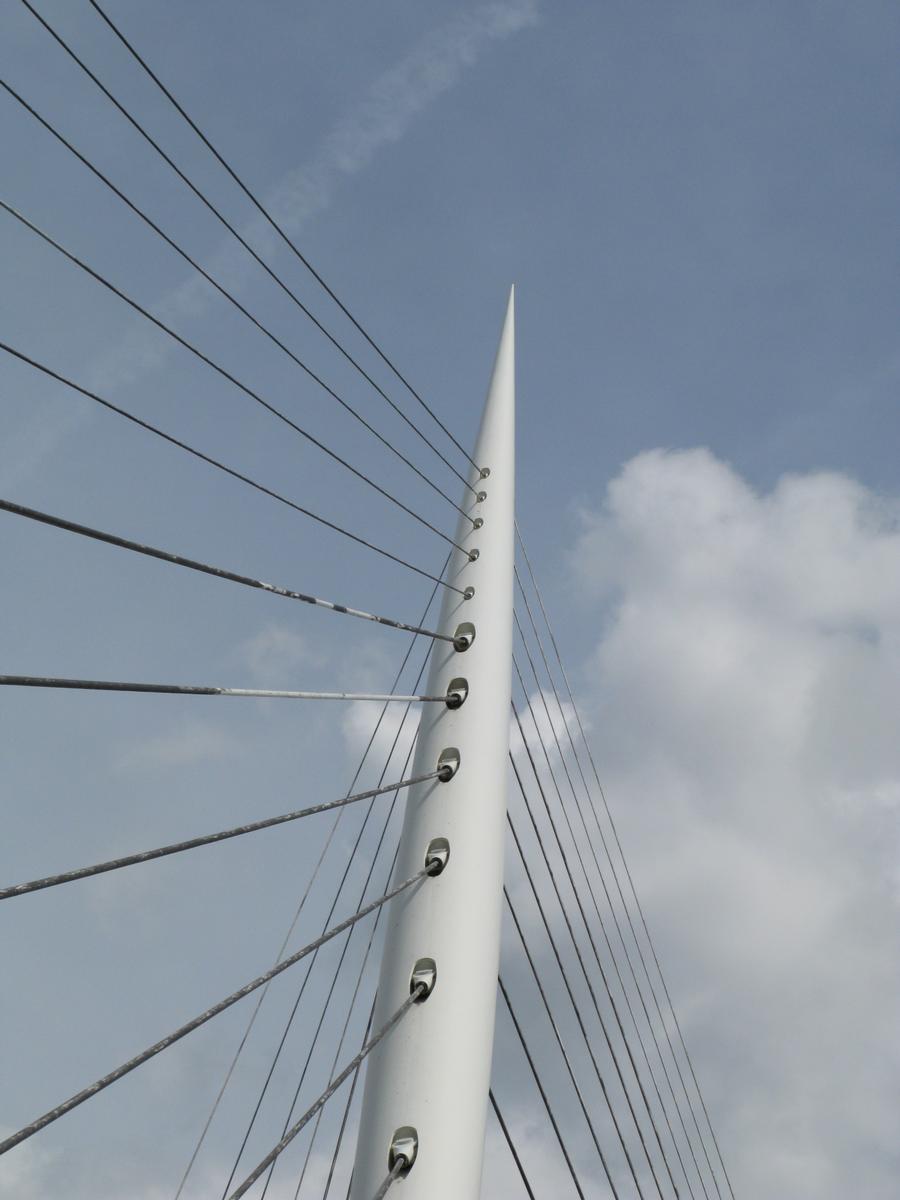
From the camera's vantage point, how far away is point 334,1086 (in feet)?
19.4

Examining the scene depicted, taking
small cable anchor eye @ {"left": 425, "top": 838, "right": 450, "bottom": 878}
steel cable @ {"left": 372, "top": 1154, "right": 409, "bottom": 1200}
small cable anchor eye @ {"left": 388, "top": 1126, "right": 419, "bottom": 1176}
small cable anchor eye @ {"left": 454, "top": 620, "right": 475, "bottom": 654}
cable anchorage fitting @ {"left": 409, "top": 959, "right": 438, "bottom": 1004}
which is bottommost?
steel cable @ {"left": 372, "top": 1154, "right": 409, "bottom": 1200}

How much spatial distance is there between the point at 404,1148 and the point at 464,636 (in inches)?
155

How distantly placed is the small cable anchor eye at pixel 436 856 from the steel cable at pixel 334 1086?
68 millimetres

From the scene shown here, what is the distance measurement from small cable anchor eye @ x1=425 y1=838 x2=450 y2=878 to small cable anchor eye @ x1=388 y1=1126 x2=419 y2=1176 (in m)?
1.63

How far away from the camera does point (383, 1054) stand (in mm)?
6543

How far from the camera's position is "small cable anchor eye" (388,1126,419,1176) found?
598 cm

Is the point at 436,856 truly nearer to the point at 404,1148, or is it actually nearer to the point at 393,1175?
the point at 404,1148

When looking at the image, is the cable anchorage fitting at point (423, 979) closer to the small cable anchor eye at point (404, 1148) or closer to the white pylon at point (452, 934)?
the white pylon at point (452, 934)

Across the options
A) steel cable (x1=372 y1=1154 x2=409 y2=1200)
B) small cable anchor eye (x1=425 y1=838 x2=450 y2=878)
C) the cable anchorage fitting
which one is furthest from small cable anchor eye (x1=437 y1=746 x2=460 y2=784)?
steel cable (x1=372 y1=1154 x2=409 y2=1200)

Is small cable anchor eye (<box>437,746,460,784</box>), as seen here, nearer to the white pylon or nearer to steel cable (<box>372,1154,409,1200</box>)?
the white pylon

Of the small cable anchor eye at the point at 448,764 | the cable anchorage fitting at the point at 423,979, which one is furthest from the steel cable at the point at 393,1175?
the small cable anchor eye at the point at 448,764

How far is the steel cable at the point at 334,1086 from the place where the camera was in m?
4.86

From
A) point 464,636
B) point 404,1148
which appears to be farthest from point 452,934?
point 464,636

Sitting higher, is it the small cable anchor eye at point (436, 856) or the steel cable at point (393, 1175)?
the small cable anchor eye at point (436, 856)
